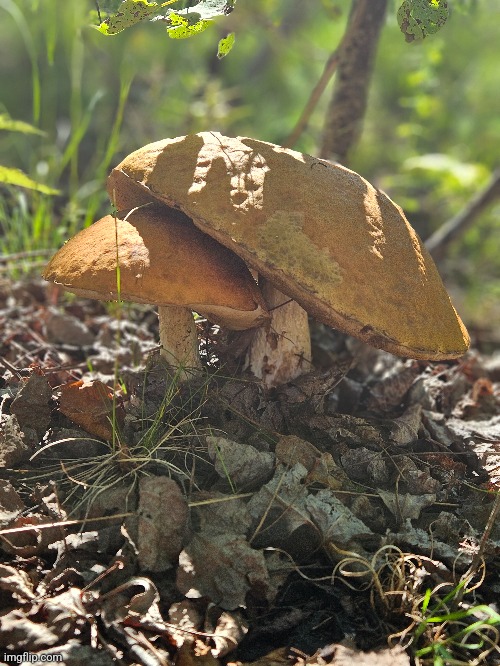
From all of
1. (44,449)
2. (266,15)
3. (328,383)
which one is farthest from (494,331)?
(266,15)

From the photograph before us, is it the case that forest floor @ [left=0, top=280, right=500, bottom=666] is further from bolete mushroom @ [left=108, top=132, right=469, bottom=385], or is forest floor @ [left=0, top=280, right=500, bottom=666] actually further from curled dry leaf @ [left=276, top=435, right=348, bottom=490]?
bolete mushroom @ [left=108, top=132, right=469, bottom=385]

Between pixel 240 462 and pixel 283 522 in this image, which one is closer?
pixel 283 522

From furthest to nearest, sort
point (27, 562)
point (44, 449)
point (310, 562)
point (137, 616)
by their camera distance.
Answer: point (44, 449) → point (310, 562) → point (27, 562) → point (137, 616)

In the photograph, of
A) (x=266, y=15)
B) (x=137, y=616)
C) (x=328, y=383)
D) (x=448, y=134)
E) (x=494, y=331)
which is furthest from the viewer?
(x=448, y=134)

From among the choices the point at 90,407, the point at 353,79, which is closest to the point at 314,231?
the point at 90,407

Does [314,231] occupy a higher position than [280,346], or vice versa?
[314,231]

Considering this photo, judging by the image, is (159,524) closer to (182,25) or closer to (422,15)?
(182,25)

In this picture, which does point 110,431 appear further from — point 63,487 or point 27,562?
point 27,562
